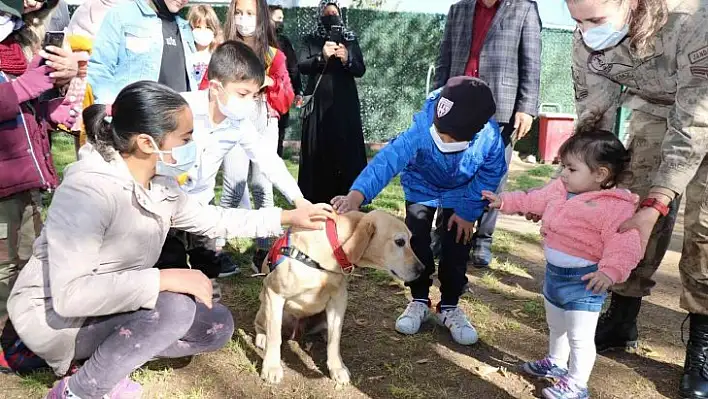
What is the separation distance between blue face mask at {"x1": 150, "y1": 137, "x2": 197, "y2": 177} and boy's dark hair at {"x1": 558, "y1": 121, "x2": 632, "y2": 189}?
72.8 inches

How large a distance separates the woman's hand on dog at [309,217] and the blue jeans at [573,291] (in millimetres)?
1204

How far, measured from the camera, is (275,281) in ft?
10.3

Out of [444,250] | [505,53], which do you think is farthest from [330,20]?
[444,250]

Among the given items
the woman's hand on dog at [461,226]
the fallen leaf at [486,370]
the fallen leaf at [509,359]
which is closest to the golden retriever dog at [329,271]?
the woman's hand on dog at [461,226]

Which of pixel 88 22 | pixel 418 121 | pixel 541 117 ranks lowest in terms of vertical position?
pixel 541 117

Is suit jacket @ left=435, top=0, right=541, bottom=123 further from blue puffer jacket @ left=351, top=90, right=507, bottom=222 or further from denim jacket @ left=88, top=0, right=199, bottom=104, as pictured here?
denim jacket @ left=88, top=0, right=199, bottom=104

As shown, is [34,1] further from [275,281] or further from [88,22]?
[275,281]

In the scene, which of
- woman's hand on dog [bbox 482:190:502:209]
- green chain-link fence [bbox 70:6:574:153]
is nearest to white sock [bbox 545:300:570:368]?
woman's hand on dog [bbox 482:190:502:209]

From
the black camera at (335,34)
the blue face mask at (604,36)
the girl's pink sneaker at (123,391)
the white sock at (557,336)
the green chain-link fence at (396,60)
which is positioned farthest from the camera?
the green chain-link fence at (396,60)

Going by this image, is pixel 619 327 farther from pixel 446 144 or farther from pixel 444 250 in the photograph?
pixel 446 144

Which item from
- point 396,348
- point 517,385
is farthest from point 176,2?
point 517,385

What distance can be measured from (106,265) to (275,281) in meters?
0.88

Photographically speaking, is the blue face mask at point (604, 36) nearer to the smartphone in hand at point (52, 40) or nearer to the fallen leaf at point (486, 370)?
the fallen leaf at point (486, 370)

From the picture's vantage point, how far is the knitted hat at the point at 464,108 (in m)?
3.33
